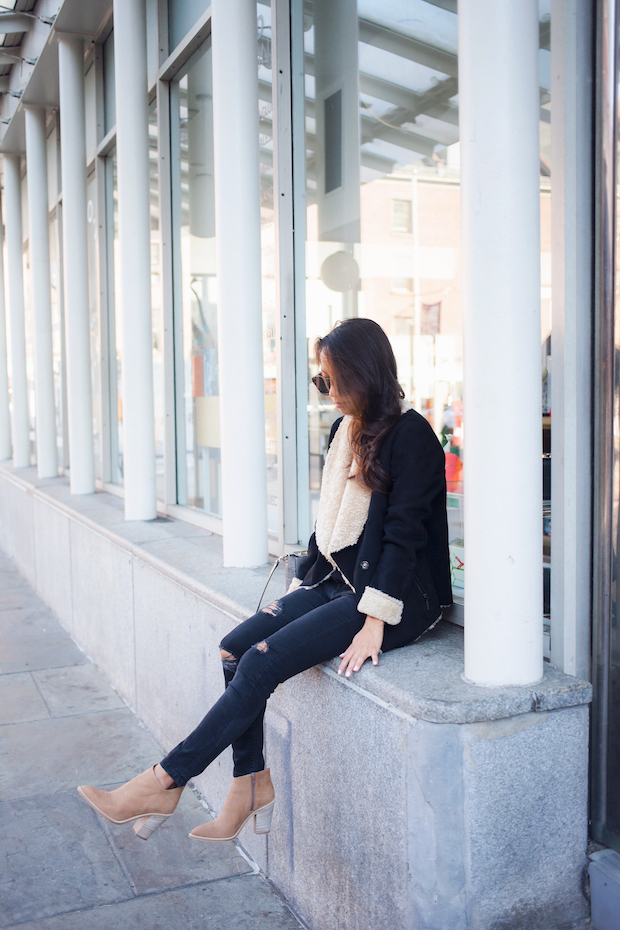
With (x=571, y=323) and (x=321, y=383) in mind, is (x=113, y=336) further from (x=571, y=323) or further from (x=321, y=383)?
(x=571, y=323)

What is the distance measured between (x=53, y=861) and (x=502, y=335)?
8.34 ft

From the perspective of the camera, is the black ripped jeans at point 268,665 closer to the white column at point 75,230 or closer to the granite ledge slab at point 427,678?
the granite ledge slab at point 427,678

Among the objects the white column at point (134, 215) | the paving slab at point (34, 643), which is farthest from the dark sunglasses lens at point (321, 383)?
the paving slab at point (34, 643)

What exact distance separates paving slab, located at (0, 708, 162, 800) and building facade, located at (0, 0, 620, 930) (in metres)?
0.18

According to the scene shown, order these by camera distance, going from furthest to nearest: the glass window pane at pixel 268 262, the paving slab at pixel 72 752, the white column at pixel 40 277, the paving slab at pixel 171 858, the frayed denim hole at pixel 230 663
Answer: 1. the white column at pixel 40 277
2. the glass window pane at pixel 268 262
3. the paving slab at pixel 72 752
4. the paving slab at pixel 171 858
5. the frayed denim hole at pixel 230 663

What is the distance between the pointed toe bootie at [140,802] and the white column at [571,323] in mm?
1275

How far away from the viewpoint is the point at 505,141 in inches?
87.0

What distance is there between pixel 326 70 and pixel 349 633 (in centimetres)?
293

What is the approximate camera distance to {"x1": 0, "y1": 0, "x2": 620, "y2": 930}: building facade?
2232 millimetres

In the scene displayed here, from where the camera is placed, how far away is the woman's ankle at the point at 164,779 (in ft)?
8.77

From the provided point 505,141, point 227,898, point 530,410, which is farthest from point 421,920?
point 505,141

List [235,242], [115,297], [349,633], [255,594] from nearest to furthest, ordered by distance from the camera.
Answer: [349,633] → [255,594] → [235,242] → [115,297]

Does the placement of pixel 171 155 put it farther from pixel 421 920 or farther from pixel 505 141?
pixel 421 920

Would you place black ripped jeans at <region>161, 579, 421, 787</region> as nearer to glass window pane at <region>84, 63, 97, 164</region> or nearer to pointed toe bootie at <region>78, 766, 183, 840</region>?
pointed toe bootie at <region>78, 766, 183, 840</region>
